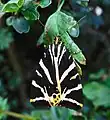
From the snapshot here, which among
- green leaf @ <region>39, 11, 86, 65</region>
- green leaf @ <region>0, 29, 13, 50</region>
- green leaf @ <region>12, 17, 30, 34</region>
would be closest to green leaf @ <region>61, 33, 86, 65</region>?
green leaf @ <region>39, 11, 86, 65</region>

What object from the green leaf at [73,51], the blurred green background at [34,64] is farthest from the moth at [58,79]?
the blurred green background at [34,64]

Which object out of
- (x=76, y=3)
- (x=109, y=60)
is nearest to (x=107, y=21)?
(x=109, y=60)

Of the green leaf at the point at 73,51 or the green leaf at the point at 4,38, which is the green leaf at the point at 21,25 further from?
the green leaf at the point at 4,38

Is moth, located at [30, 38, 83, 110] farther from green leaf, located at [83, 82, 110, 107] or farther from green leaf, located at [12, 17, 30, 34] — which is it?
green leaf, located at [83, 82, 110, 107]

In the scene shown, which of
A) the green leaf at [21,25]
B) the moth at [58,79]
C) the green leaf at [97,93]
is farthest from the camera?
the green leaf at [97,93]

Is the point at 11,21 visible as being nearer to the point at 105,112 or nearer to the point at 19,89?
the point at 105,112

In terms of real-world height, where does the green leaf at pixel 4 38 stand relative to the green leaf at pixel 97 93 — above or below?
above

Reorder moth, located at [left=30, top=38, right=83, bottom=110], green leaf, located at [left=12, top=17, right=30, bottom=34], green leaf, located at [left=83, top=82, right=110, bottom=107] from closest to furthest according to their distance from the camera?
moth, located at [left=30, top=38, right=83, bottom=110] → green leaf, located at [left=12, top=17, right=30, bottom=34] → green leaf, located at [left=83, top=82, right=110, bottom=107]

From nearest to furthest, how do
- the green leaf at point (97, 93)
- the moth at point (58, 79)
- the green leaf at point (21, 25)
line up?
the moth at point (58, 79)
the green leaf at point (21, 25)
the green leaf at point (97, 93)
